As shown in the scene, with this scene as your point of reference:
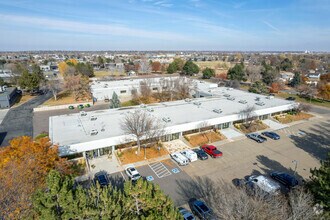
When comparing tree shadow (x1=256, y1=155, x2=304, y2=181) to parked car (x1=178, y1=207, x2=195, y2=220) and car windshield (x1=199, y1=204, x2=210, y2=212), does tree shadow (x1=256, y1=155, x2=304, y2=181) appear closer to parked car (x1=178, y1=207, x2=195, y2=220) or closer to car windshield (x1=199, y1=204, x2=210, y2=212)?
car windshield (x1=199, y1=204, x2=210, y2=212)

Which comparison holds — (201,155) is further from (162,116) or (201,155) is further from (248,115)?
(248,115)

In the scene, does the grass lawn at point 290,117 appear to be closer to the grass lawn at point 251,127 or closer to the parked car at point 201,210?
the grass lawn at point 251,127

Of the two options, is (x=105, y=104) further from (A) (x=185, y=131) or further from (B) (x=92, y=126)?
(A) (x=185, y=131)

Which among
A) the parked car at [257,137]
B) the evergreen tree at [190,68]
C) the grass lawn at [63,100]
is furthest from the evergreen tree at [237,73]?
the grass lawn at [63,100]

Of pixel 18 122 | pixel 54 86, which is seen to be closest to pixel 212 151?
pixel 18 122

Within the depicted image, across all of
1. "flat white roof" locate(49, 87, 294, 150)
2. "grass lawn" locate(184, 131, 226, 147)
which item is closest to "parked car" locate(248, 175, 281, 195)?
"grass lawn" locate(184, 131, 226, 147)

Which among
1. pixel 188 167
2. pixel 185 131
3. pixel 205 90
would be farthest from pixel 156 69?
pixel 188 167
